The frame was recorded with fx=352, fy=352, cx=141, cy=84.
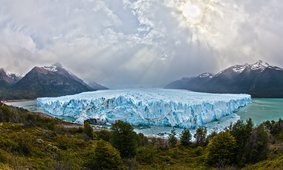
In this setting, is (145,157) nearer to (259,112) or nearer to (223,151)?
A: (223,151)

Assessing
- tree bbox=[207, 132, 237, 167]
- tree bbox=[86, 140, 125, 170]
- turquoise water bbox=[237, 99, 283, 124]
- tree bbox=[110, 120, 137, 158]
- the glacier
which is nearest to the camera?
tree bbox=[86, 140, 125, 170]

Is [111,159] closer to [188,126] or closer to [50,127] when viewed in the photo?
[50,127]

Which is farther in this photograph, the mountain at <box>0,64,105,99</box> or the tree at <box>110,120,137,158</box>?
the mountain at <box>0,64,105,99</box>

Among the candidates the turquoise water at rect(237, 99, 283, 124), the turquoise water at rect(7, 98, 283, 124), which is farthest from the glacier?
the turquoise water at rect(237, 99, 283, 124)

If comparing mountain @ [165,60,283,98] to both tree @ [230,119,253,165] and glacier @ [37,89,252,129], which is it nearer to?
glacier @ [37,89,252,129]

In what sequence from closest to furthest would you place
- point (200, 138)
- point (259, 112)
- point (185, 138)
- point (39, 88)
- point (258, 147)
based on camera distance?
point (258, 147) → point (185, 138) → point (200, 138) → point (259, 112) → point (39, 88)

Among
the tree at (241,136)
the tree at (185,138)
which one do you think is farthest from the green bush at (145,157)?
the tree at (185,138)

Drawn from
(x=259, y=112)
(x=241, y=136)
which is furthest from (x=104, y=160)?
(x=259, y=112)
